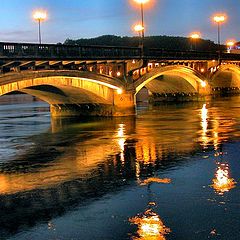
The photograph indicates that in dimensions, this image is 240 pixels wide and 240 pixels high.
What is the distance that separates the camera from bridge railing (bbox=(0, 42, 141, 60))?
111ft

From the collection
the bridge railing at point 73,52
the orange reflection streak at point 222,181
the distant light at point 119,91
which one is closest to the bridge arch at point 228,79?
the bridge railing at point 73,52

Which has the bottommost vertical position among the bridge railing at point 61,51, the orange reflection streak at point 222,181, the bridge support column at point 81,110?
the orange reflection streak at point 222,181

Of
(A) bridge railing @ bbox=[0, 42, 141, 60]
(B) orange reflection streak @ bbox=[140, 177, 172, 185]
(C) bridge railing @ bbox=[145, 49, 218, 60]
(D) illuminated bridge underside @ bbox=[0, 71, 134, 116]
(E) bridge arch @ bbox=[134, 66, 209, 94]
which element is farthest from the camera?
(E) bridge arch @ bbox=[134, 66, 209, 94]

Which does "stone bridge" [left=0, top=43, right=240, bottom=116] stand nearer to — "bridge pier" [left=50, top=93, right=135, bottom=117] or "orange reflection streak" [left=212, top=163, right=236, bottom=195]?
"bridge pier" [left=50, top=93, right=135, bottom=117]

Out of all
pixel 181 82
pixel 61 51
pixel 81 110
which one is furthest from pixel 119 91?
pixel 181 82

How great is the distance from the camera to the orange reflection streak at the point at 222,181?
1664cm

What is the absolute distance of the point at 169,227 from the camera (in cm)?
1275

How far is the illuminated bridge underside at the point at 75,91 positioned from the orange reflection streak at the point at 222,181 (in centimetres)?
2062

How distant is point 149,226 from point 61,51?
93.8ft

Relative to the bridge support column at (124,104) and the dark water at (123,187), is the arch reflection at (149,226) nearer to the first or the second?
the dark water at (123,187)

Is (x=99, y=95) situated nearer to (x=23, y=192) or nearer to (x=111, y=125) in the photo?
(x=111, y=125)

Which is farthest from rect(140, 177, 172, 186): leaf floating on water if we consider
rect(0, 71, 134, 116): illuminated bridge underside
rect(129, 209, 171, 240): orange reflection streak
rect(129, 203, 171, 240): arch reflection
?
rect(0, 71, 134, 116): illuminated bridge underside

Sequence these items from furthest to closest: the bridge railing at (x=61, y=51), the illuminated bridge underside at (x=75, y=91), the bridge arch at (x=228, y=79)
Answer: the bridge arch at (x=228, y=79) < the illuminated bridge underside at (x=75, y=91) < the bridge railing at (x=61, y=51)

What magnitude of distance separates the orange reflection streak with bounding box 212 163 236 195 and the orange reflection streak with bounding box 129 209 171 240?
3.53 m
